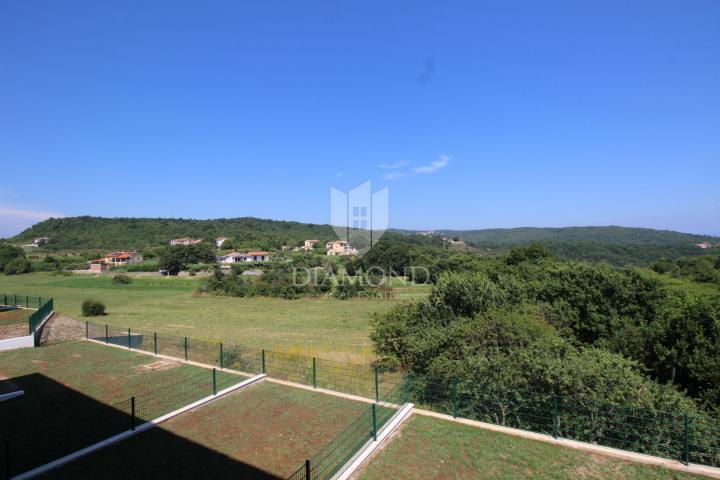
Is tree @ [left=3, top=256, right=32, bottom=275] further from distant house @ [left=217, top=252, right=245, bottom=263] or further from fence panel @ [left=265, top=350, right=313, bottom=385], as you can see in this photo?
fence panel @ [left=265, top=350, right=313, bottom=385]

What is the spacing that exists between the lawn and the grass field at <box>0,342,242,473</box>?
22.1ft

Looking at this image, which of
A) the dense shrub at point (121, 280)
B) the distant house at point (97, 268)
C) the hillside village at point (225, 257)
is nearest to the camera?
the dense shrub at point (121, 280)

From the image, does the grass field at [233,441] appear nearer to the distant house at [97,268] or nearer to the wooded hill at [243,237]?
the distant house at [97,268]

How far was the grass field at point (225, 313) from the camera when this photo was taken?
27062 millimetres

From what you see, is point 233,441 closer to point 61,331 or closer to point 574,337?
point 574,337

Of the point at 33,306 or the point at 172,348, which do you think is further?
the point at 33,306

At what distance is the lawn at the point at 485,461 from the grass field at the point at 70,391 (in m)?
6.73

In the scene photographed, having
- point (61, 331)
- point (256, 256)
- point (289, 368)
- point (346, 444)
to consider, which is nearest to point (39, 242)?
point (256, 256)

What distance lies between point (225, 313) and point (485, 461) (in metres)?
38.7

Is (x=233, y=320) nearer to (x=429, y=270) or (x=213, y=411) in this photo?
(x=213, y=411)

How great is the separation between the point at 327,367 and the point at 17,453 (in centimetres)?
950

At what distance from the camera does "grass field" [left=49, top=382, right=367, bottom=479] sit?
7496 millimetres

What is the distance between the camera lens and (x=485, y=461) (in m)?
7.84

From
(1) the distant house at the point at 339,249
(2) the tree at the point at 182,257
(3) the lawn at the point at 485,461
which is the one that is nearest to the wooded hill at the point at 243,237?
(1) the distant house at the point at 339,249
